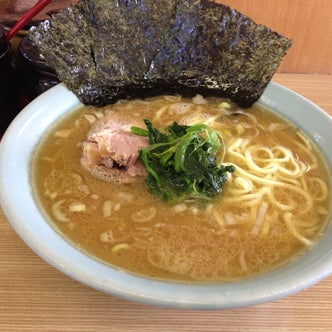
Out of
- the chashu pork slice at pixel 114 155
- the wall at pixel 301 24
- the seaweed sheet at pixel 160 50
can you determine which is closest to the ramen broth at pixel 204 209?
the chashu pork slice at pixel 114 155

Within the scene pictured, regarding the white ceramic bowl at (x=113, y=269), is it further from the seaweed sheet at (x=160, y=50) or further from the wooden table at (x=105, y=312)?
the seaweed sheet at (x=160, y=50)

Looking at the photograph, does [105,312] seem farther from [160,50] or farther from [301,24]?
[301,24]

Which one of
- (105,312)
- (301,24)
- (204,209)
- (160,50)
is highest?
(301,24)

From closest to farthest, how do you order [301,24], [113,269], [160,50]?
[113,269] < [160,50] < [301,24]

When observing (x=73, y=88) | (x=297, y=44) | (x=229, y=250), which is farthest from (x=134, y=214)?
(x=297, y=44)

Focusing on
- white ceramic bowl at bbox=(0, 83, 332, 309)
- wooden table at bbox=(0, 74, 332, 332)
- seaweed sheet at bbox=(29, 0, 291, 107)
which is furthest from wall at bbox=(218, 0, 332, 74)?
wooden table at bbox=(0, 74, 332, 332)

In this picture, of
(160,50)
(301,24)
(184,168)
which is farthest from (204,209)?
(301,24)

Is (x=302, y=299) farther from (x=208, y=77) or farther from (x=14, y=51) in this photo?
(x=14, y=51)
